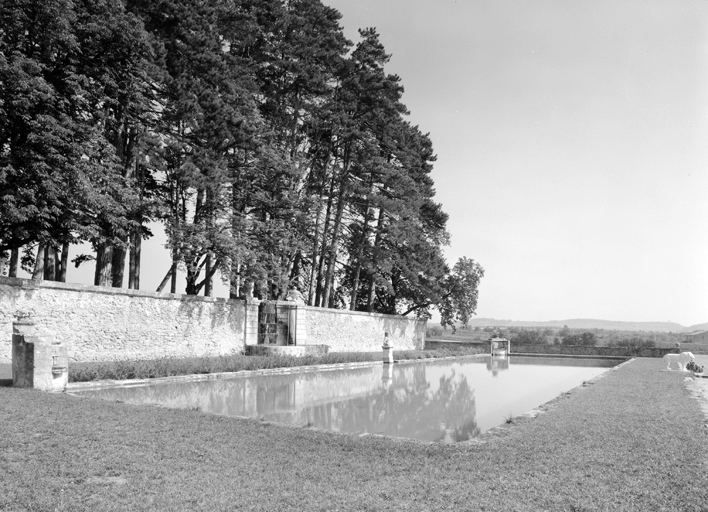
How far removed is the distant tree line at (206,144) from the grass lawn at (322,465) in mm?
9202

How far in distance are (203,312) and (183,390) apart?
790 centimetres

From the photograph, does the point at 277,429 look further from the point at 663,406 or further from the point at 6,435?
the point at 663,406

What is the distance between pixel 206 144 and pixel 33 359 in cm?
1236

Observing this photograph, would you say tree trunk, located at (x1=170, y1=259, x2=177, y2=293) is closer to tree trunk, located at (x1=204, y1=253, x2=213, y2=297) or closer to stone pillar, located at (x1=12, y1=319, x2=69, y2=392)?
tree trunk, located at (x1=204, y1=253, x2=213, y2=297)

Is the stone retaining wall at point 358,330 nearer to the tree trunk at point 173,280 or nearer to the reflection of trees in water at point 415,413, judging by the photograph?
the tree trunk at point 173,280

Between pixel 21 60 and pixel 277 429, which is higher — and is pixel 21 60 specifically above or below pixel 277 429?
above

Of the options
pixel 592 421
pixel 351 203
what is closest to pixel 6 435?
pixel 592 421

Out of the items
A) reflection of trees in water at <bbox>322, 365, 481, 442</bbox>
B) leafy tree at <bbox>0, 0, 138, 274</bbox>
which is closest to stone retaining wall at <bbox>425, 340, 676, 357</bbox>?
reflection of trees in water at <bbox>322, 365, 481, 442</bbox>

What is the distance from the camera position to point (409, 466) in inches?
236

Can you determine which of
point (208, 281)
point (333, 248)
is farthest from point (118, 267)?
point (333, 248)

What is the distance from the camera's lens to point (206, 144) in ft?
69.8

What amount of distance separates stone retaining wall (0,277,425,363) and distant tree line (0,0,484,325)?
1363 millimetres

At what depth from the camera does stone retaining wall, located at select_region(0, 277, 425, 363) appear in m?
15.1

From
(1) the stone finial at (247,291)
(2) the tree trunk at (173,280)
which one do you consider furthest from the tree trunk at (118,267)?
(1) the stone finial at (247,291)
